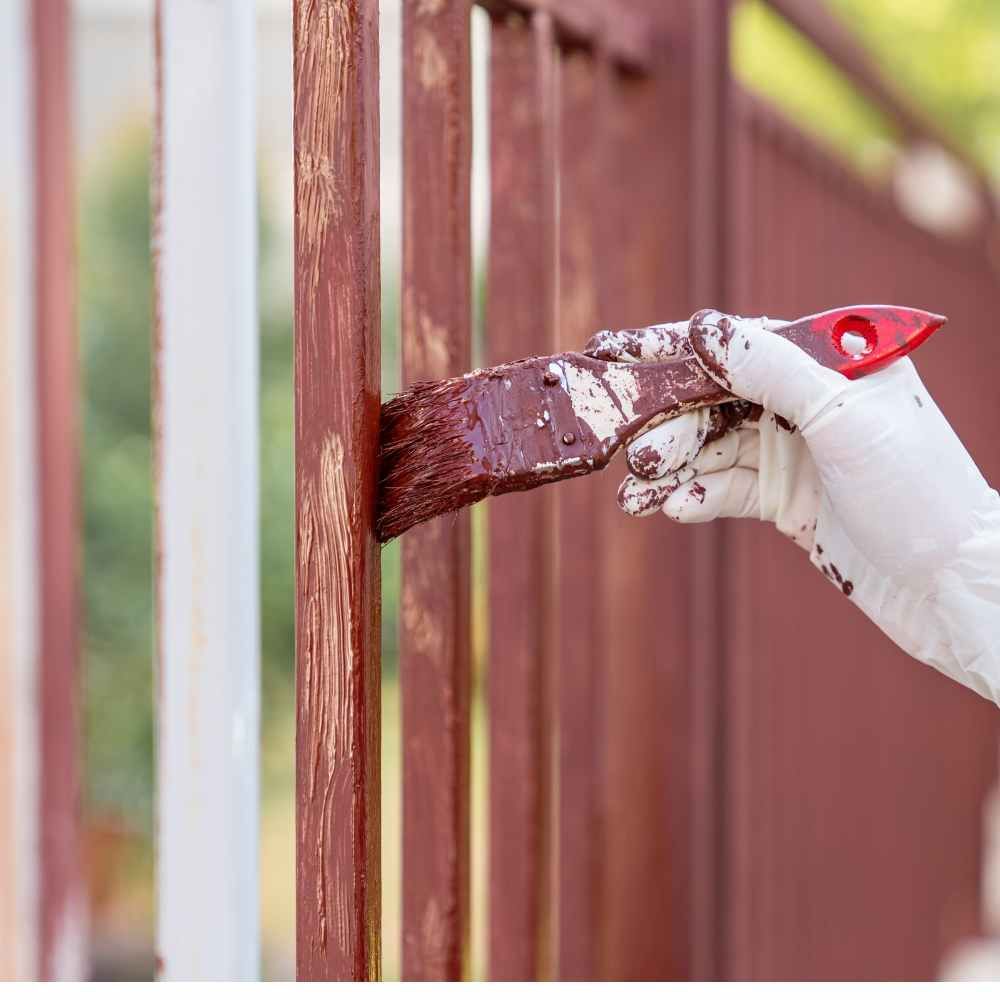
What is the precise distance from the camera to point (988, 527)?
0.96 metres

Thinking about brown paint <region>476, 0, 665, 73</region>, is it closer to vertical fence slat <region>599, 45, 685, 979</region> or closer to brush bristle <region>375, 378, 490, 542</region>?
vertical fence slat <region>599, 45, 685, 979</region>

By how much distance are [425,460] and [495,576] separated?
62 centimetres

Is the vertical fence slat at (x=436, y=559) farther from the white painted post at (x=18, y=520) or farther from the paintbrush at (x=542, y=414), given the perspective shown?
the white painted post at (x=18, y=520)

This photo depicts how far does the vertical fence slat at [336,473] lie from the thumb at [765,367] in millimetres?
260

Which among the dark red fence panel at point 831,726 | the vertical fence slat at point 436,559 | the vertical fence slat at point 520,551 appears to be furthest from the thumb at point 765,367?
the dark red fence panel at point 831,726

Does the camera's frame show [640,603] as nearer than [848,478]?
No

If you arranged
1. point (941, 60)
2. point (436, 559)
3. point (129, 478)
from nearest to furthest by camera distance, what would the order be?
point (436, 559)
point (129, 478)
point (941, 60)

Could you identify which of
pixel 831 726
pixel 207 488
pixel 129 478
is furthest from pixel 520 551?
pixel 129 478

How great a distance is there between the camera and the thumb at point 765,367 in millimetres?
914

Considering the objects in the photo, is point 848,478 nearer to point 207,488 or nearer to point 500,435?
point 500,435

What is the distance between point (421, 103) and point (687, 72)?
0.84 m

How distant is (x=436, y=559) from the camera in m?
1.19

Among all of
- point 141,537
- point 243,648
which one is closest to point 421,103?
point 243,648
